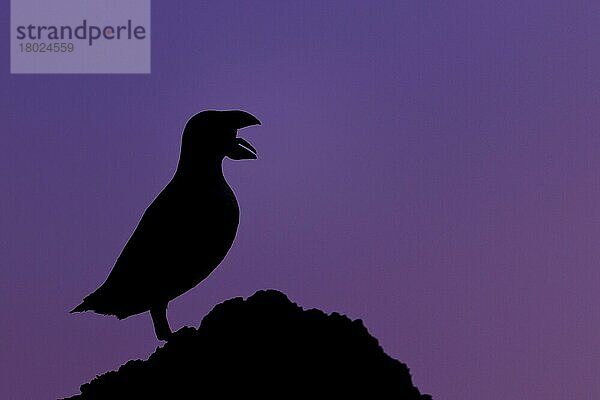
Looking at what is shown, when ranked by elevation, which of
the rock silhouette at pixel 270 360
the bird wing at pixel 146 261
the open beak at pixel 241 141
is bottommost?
the rock silhouette at pixel 270 360

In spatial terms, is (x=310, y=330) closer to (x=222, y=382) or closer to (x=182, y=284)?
(x=222, y=382)

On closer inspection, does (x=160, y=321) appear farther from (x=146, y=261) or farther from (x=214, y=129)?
(x=214, y=129)

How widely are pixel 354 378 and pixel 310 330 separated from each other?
0.56 meters

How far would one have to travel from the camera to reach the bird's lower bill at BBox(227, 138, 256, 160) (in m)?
8.41

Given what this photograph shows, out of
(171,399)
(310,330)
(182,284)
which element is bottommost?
(171,399)

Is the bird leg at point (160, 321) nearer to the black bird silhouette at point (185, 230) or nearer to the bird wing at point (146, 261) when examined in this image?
the black bird silhouette at point (185, 230)

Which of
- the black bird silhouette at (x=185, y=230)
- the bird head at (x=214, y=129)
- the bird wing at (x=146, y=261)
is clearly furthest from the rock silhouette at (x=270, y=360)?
the bird head at (x=214, y=129)

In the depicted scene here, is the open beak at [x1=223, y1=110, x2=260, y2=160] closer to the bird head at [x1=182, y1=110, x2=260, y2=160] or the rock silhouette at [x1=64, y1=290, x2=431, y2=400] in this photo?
the bird head at [x1=182, y1=110, x2=260, y2=160]

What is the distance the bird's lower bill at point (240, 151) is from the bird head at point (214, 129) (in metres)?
0.06

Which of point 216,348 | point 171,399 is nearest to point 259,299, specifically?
point 216,348

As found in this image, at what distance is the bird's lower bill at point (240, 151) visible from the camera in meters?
8.41

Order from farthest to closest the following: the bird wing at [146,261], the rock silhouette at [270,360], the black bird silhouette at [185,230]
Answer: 1. the bird wing at [146,261]
2. the black bird silhouette at [185,230]
3. the rock silhouette at [270,360]

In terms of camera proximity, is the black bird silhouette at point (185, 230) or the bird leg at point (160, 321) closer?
the black bird silhouette at point (185, 230)

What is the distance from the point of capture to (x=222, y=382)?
20.8ft
